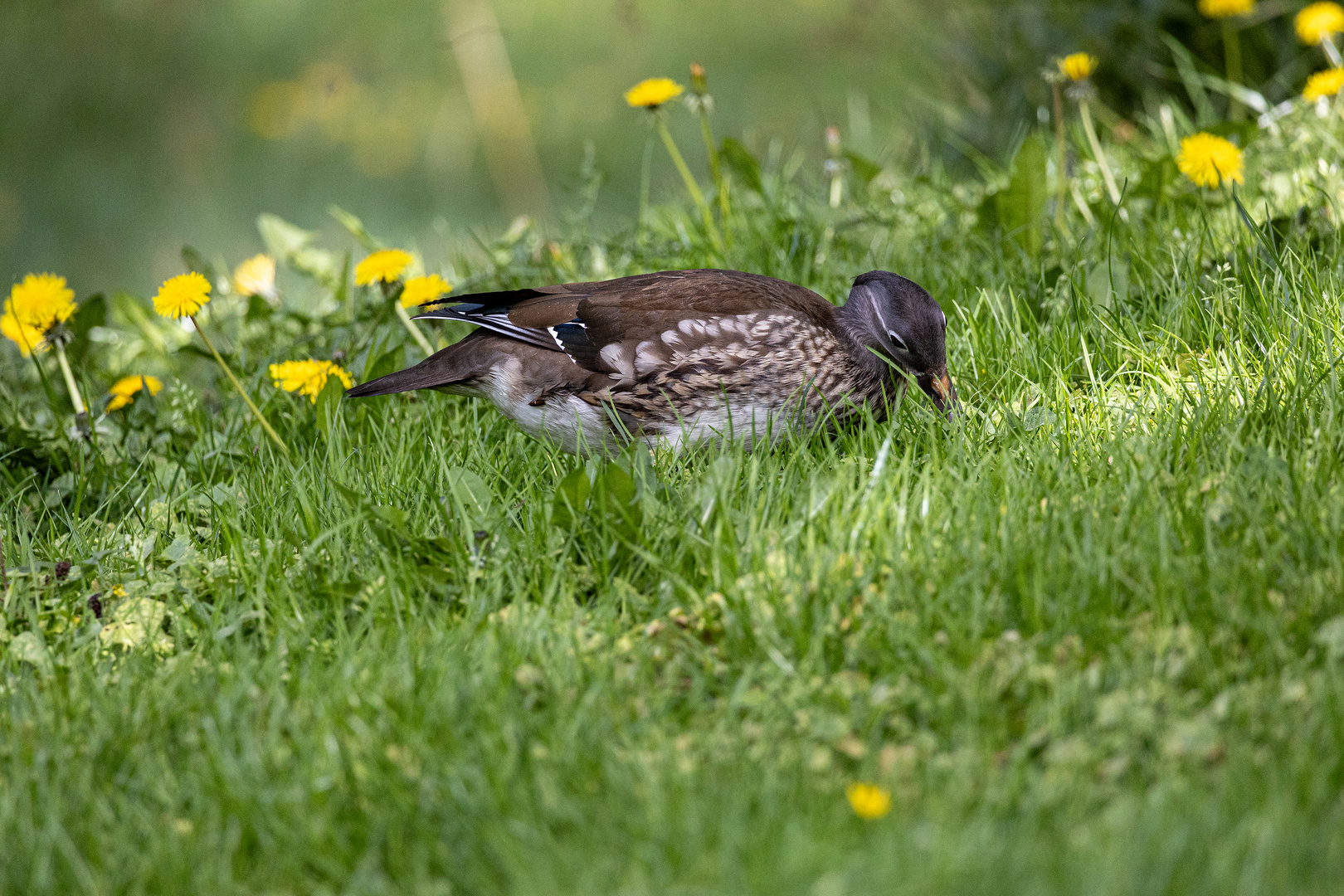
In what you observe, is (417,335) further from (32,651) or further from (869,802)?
(869,802)

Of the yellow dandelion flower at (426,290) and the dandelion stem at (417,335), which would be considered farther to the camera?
the dandelion stem at (417,335)

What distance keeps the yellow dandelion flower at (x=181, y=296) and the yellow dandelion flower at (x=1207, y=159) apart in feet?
11.6

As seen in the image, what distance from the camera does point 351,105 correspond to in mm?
12211

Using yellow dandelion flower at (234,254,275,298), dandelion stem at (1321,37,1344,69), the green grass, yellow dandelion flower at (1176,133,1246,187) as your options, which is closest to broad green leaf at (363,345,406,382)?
the green grass

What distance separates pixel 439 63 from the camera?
1246cm

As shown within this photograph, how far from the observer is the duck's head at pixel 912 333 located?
3.75m

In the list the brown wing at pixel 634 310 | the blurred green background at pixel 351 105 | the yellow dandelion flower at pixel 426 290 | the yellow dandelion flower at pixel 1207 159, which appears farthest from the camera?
the blurred green background at pixel 351 105

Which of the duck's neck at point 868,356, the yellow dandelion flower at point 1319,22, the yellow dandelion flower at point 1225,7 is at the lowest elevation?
the duck's neck at point 868,356

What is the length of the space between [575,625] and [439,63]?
10817 millimetres

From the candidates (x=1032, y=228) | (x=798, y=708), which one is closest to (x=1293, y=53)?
(x=1032, y=228)

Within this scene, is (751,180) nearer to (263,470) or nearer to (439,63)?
(263,470)

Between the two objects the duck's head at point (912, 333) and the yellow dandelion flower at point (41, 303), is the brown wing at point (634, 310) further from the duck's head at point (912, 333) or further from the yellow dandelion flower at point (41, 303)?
the yellow dandelion flower at point (41, 303)

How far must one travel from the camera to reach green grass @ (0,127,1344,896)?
2.13 metres

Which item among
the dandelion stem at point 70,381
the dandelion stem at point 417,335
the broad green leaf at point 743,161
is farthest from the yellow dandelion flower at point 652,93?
the dandelion stem at point 70,381
